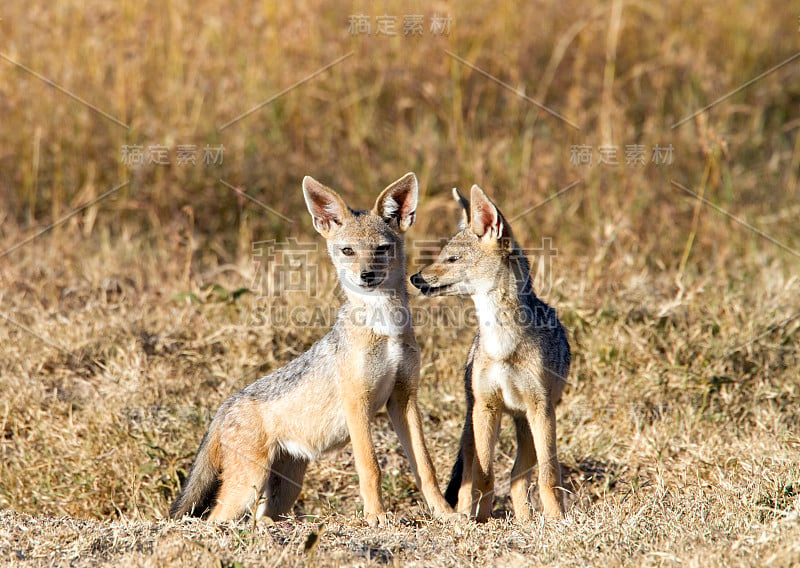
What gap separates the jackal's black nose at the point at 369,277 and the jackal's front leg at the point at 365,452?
60cm

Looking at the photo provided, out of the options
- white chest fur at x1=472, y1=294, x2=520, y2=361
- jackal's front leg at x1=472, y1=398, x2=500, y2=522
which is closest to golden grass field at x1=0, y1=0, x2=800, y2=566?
jackal's front leg at x1=472, y1=398, x2=500, y2=522

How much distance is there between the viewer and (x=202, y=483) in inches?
193

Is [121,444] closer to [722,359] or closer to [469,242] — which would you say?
[469,242]

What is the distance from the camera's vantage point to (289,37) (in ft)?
28.8

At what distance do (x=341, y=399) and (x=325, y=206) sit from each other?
112cm

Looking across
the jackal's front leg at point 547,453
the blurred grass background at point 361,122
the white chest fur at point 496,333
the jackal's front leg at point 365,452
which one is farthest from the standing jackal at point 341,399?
the blurred grass background at point 361,122

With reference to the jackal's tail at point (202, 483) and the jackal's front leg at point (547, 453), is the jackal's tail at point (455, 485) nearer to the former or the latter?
the jackal's front leg at point (547, 453)

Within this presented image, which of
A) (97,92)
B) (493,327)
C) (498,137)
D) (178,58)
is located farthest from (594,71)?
(493,327)

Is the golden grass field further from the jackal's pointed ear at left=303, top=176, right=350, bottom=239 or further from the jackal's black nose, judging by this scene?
the jackal's pointed ear at left=303, top=176, right=350, bottom=239

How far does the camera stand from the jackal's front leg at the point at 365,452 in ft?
15.1

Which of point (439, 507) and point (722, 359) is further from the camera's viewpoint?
point (722, 359)

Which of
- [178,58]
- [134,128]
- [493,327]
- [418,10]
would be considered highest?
[418,10]

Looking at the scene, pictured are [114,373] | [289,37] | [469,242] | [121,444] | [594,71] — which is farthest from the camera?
[594,71]

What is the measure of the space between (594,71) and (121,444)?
264 inches
